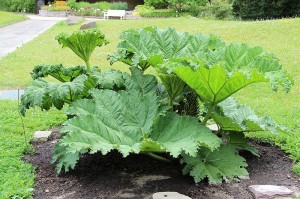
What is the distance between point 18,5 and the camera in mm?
31156

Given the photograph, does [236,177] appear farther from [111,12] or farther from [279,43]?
[111,12]

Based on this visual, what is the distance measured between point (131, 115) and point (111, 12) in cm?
2181

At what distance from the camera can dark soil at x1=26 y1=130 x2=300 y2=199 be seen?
385 centimetres

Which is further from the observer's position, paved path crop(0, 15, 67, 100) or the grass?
the grass

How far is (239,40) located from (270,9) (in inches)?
433

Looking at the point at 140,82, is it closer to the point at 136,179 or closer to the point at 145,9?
the point at 136,179

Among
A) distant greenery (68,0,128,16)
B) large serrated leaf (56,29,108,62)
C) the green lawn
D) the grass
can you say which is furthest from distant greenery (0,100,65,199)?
distant greenery (68,0,128,16)

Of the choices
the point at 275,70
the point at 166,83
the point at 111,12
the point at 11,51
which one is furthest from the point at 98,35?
the point at 111,12

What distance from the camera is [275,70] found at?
3844 millimetres

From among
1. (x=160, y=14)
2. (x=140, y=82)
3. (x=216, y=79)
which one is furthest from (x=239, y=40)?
(x=160, y=14)

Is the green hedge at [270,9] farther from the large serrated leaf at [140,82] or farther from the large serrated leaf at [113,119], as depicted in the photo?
the large serrated leaf at [113,119]

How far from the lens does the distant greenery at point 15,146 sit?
13.0 ft

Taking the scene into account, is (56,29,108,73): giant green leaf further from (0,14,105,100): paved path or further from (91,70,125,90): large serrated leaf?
(0,14,105,100): paved path

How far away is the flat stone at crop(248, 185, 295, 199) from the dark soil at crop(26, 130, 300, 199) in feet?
0.29
